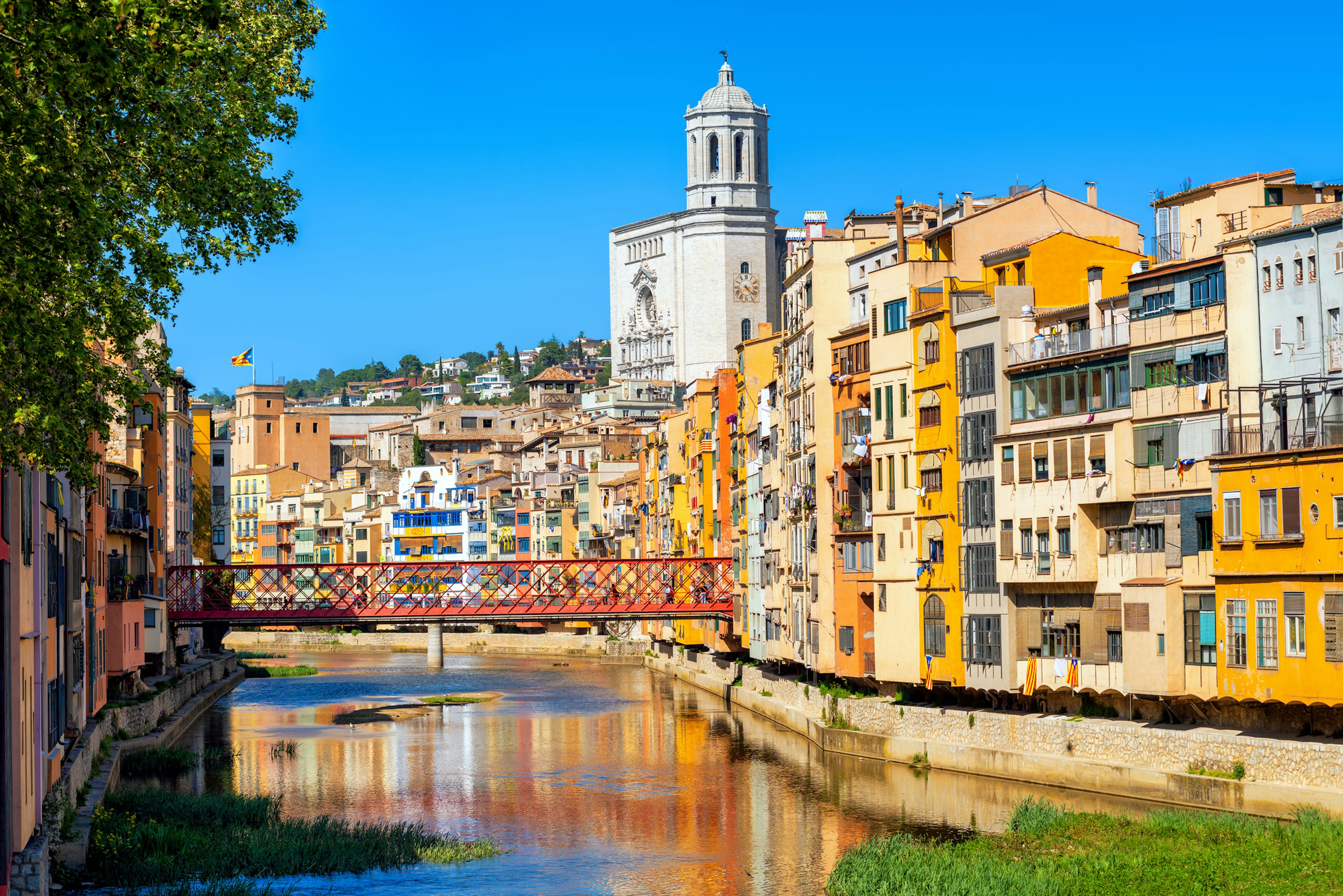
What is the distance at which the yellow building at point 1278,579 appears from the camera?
1325 inches

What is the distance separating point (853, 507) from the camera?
53.1m

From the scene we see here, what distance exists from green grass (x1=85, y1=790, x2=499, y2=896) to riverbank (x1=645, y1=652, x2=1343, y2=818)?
13.5 metres

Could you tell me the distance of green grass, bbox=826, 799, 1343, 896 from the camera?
29017mm

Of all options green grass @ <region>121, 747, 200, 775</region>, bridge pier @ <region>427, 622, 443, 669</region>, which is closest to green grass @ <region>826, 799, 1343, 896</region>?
green grass @ <region>121, 747, 200, 775</region>

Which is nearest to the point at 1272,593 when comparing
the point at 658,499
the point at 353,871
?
the point at 353,871

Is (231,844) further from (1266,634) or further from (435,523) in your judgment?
(435,523)

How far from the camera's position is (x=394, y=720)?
68.2 m

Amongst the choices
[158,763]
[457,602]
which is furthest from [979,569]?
[457,602]

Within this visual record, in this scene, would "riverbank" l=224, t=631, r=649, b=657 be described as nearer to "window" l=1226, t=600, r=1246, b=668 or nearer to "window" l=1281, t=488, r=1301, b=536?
"window" l=1226, t=600, r=1246, b=668

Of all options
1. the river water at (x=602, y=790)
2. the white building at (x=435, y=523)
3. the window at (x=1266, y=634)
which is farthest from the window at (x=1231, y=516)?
the white building at (x=435, y=523)

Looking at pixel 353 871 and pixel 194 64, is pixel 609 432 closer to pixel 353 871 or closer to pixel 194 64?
pixel 353 871

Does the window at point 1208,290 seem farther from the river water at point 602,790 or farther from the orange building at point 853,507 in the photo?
the orange building at point 853,507

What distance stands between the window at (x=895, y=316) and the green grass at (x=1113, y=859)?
17.6 m

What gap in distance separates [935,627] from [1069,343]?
9.06 meters
